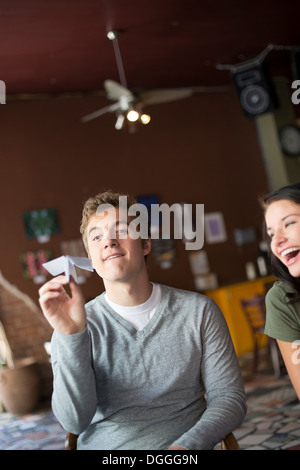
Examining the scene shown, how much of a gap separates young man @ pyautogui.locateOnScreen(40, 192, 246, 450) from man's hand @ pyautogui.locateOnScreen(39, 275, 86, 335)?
133mm

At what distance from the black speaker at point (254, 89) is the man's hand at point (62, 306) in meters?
4.89

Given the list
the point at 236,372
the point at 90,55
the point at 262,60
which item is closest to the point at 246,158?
the point at 262,60

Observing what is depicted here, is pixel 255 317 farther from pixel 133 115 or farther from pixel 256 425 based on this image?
pixel 133 115

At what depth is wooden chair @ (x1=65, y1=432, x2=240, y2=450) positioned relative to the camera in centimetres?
155

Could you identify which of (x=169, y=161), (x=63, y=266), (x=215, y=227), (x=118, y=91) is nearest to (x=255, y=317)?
(x=215, y=227)

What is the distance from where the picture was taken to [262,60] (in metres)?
5.87

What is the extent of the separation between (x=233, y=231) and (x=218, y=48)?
2.29 metres

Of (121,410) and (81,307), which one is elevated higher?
(81,307)

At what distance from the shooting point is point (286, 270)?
162cm

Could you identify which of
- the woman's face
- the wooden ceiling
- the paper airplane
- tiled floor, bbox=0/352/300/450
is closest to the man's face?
the paper airplane

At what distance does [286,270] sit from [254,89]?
4.58 metres

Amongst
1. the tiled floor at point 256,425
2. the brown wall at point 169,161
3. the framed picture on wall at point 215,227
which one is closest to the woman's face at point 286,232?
the tiled floor at point 256,425

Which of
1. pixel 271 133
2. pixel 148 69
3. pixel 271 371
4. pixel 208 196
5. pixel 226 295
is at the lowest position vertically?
pixel 271 371

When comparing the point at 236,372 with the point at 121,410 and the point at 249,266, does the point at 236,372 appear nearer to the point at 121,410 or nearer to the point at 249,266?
the point at 121,410
